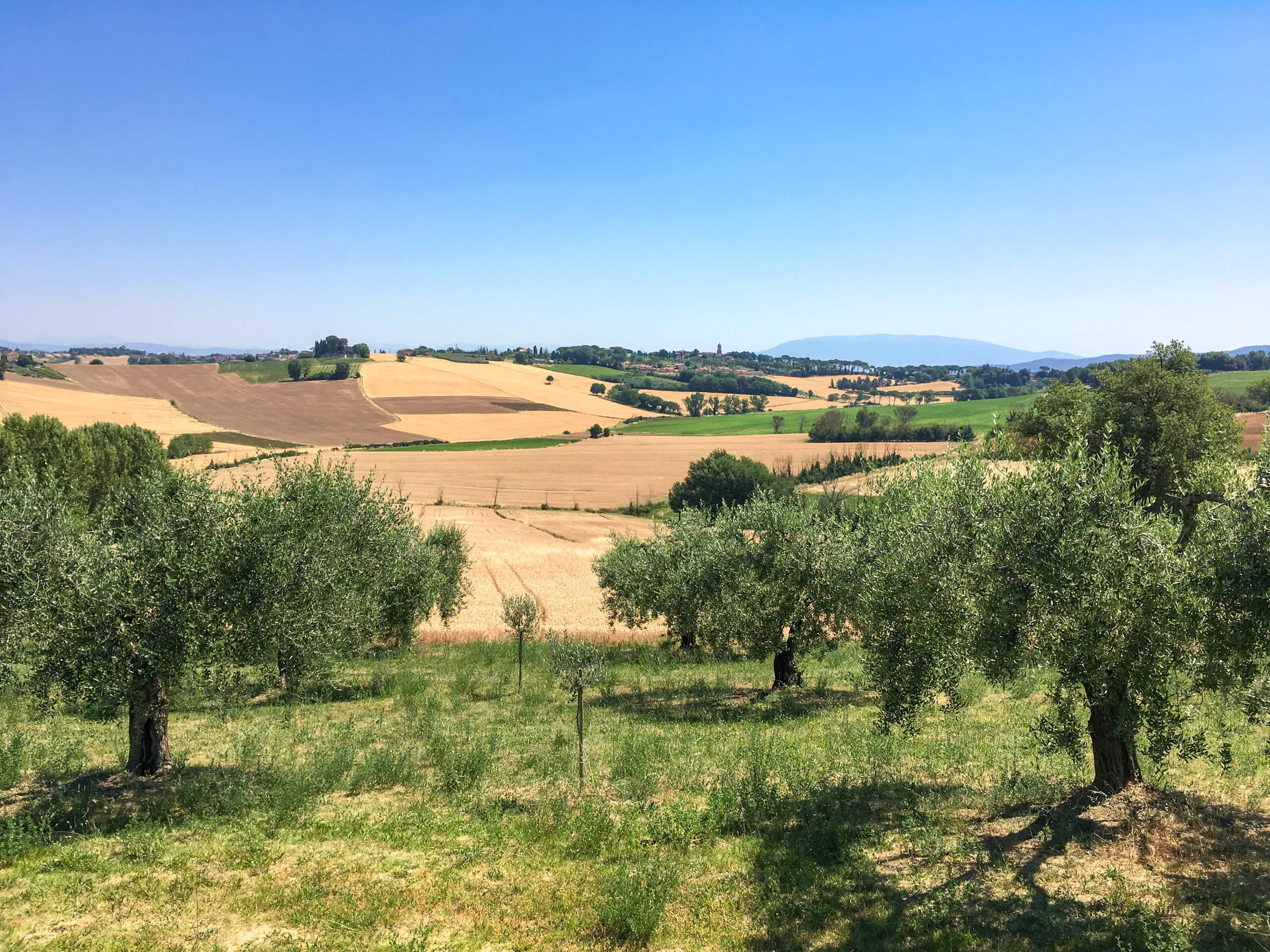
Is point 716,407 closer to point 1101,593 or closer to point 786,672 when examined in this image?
point 786,672

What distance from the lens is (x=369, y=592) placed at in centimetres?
3134

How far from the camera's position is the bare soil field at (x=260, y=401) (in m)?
123

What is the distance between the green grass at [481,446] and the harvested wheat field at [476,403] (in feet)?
9.09

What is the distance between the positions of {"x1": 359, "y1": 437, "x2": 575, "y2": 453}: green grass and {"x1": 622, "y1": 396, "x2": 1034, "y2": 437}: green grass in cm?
2361

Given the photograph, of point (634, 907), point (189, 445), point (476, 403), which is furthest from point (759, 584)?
point (476, 403)

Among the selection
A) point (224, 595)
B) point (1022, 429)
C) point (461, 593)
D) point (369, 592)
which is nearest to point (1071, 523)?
point (224, 595)

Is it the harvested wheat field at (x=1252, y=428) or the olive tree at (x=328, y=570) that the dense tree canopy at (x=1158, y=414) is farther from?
the olive tree at (x=328, y=570)

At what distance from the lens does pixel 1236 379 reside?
14012cm

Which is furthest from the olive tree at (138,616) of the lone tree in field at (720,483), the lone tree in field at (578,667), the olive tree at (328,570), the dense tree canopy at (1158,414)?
the lone tree in field at (720,483)

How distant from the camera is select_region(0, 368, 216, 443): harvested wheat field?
101 meters

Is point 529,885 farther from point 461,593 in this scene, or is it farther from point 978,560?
point 461,593

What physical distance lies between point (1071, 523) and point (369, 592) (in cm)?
2764

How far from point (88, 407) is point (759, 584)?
128652 mm

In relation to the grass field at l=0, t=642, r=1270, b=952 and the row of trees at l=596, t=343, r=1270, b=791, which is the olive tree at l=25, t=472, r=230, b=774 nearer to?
the grass field at l=0, t=642, r=1270, b=952
